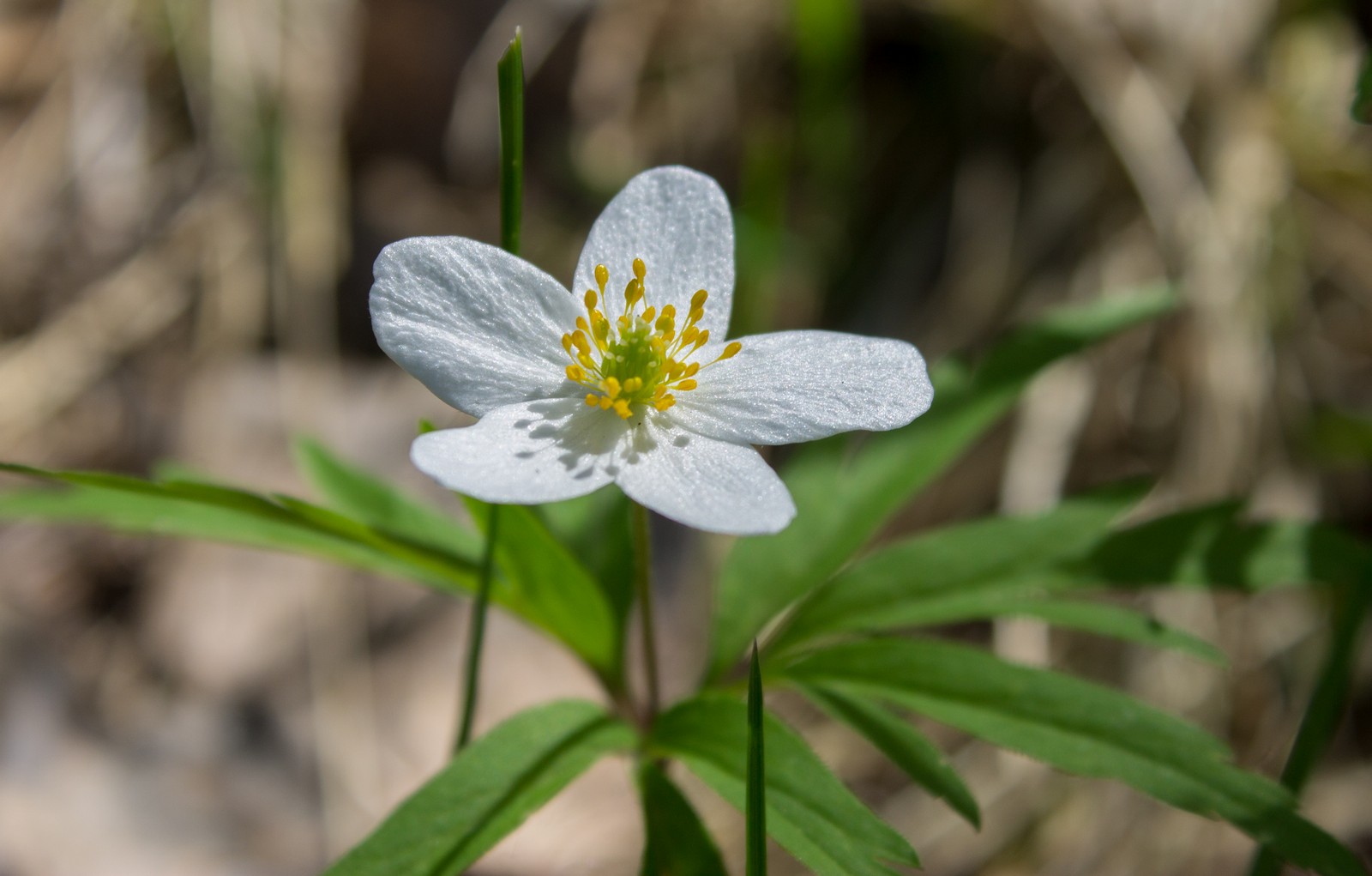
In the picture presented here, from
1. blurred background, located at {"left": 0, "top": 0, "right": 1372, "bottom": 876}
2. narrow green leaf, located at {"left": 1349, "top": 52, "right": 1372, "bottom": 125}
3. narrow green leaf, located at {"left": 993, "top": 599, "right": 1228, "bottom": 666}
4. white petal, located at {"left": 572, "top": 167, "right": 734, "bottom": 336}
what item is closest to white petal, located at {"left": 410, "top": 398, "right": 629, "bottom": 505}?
white petal, located at {"left": 572, "top": 167, "right": 734, "bottom": 336}

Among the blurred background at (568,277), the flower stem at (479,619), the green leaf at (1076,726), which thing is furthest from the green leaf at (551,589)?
the blurred background at (568,277)

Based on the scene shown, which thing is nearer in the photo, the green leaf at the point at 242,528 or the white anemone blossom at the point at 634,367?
→ the white anemone blossom at the point at 634,367

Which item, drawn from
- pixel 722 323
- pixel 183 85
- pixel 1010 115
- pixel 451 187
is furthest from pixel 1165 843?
pixel 183 85

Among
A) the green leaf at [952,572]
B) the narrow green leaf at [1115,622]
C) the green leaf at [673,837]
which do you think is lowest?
the green leaf at [673,837]

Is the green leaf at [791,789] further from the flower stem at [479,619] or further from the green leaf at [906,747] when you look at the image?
the flower stem at [479,619]

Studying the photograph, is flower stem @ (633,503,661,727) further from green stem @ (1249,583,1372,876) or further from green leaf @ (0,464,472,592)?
green stem @ (1249,583,1372,876)

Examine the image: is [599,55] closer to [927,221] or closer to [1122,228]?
[927,221]
